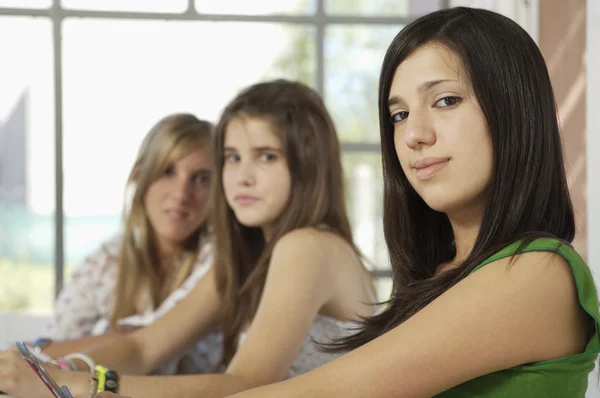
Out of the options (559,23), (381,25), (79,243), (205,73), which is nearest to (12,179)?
(79,243)

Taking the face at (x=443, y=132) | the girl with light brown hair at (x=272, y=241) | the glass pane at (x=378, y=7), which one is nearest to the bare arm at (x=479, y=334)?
the face at (x=443, y=132)

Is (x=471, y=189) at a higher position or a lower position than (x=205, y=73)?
lower

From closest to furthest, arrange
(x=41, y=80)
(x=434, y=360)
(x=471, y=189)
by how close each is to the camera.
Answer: (x=434, y=360) → (x=471, y=189) → (x=41, y=80)

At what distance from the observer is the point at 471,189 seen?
3.50 ft

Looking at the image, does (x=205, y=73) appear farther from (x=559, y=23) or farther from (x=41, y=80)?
(x=559, y=23)

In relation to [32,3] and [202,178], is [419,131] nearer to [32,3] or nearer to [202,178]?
[202,178]

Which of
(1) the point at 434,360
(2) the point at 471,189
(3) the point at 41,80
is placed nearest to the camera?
(1) the point at 434,360

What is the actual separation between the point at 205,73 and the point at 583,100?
1.55 metres

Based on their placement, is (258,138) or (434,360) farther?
(258,138)

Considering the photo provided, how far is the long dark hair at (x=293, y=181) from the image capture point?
1836 millimetres

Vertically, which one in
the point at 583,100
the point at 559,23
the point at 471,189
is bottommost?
the point at 471,189

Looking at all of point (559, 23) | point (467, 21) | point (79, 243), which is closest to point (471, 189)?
point (467, 21)

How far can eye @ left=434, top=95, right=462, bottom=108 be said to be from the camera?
1.06 m

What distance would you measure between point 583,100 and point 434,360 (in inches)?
44.4
